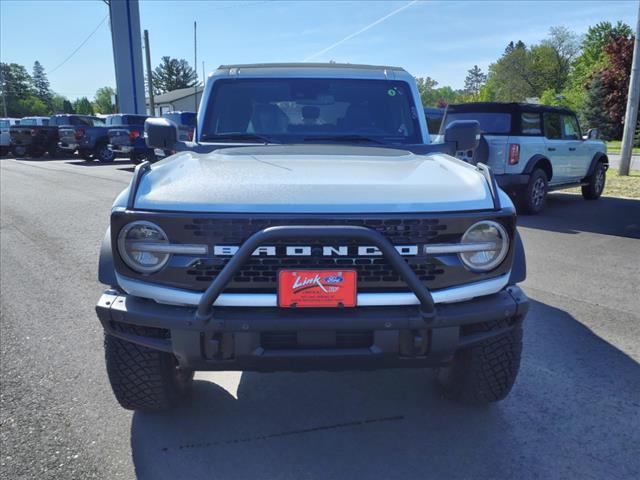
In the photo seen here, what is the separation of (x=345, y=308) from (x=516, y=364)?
1.06 m

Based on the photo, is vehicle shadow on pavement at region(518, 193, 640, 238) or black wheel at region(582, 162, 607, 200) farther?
black wheel at region(582, 162, 607, 200)

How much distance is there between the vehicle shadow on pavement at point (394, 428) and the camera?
2428 millimetres

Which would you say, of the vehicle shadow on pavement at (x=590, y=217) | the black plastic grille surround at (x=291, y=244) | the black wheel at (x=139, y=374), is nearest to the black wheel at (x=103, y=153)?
the vehicle shadow on pavement at (x=590, y=217)

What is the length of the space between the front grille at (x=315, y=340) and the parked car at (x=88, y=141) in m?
20.4

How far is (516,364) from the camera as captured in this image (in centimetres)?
267

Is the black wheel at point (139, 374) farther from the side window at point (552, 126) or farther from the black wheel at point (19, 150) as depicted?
the black wheel at point (19, 150)

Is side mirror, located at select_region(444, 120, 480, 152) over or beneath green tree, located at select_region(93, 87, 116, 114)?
beneath

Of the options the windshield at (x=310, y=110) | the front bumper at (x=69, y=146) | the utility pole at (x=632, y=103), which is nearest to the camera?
the windshield at (x=310, y=110)

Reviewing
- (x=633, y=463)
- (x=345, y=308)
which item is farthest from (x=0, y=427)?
(x=633, y=463)

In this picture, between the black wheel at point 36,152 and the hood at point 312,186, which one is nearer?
the hood at point 312,186

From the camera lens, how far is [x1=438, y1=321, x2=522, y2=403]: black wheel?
262 centimetres

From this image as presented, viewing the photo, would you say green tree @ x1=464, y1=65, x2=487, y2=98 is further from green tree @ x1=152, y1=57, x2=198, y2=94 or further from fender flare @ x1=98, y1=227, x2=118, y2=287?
fender flare @ x1=98, y1=227, x2=118, y2=287

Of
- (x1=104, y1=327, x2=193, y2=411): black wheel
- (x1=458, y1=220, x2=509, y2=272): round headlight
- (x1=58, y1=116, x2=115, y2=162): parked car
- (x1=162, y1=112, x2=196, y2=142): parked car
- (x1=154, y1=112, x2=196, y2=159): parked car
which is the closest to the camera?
(x1=458, y1=220, x2=509, y2=272): round headlight

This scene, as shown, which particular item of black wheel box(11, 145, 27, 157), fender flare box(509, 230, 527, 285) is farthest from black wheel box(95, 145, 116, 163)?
fender flare box(509, 230, 527, 285)
